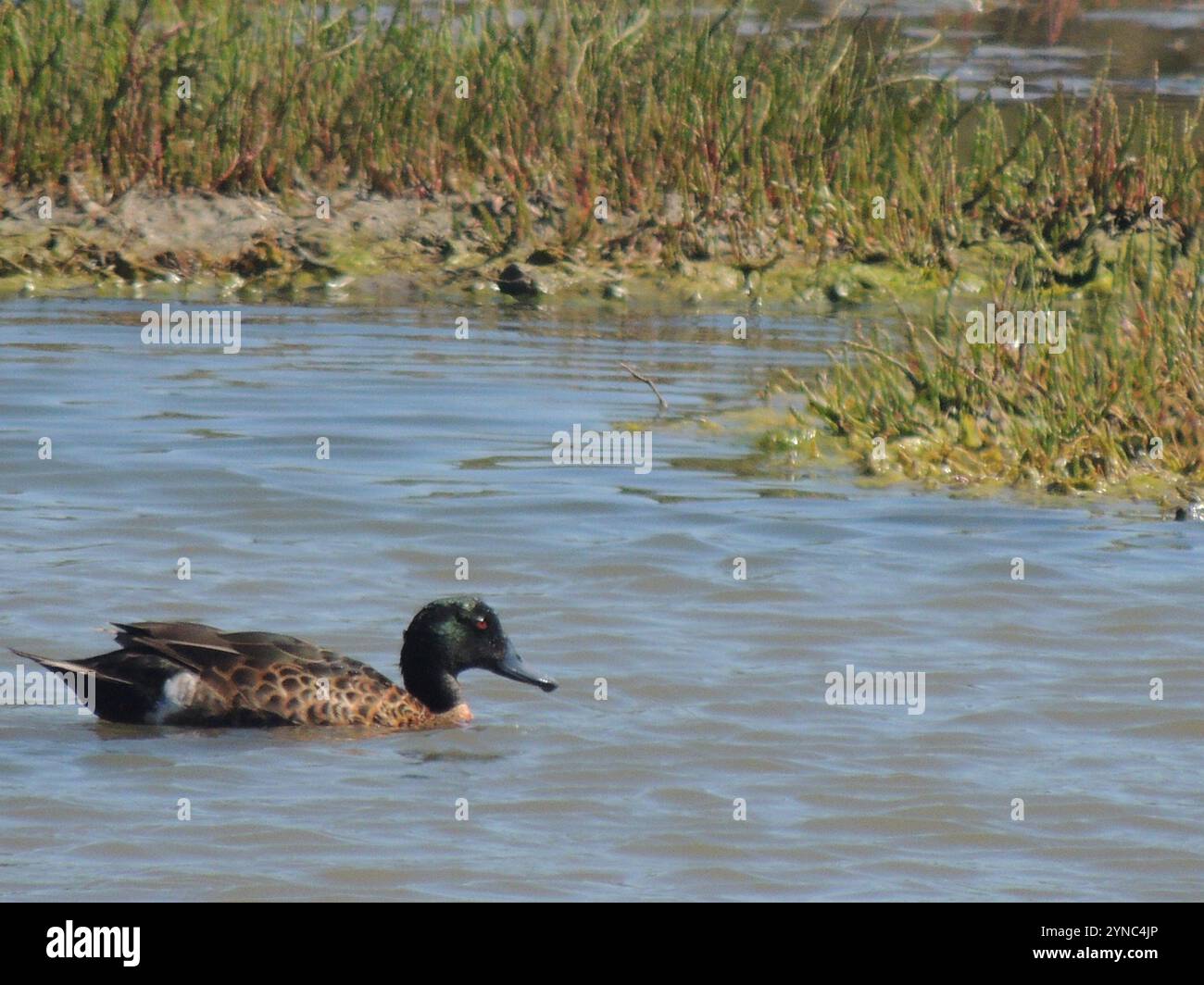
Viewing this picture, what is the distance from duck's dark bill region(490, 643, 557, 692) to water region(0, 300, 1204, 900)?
109 millimetres

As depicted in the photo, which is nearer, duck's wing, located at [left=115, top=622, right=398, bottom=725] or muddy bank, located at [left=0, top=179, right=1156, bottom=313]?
duck's wing, located at [left=115, top=622, right=398, bottom=725]

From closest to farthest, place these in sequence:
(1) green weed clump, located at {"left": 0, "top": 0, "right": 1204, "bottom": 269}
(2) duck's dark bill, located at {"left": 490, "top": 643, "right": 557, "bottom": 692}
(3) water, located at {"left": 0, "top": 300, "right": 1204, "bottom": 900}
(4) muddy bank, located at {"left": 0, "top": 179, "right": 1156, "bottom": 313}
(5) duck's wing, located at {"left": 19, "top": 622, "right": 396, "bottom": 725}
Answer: (3) water, located at {"left": 0, "top": 300, "right": 1204, "bottom": 900}, (5) duck's wing, located at {"left": 19, "top": 622, "right": 396, "bottom": 725}, (2) duck's dark bill, located at {"left": 490, "top": 643, "right": 557, "bottom": 692}, (4) muddy bank, located at {"left": 0, "top": 179, "right": 1156, "bottom": 313}, (1) green weed clump, located at {"left": 0, "top": 0, "right": 1204, "bottom": 269}

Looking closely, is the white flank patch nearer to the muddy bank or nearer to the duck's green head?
the duck's green head

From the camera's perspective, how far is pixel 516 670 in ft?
25.3

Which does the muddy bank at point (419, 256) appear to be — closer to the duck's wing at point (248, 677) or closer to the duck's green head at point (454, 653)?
the duck's green head at point (454, 653)

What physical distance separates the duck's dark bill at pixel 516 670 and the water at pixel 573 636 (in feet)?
0.36

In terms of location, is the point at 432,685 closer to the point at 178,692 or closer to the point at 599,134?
the point at 178,692

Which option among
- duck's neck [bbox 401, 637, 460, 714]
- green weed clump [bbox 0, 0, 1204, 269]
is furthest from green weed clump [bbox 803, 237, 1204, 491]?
green weed clump [bbox 0, 0, 1204, 269]

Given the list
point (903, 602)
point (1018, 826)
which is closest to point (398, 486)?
point (903, 602)

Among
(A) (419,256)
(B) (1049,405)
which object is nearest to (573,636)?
(B) (1049,405)

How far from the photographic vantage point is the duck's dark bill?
768cm

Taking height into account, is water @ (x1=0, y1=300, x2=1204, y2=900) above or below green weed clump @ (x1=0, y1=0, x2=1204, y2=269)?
below

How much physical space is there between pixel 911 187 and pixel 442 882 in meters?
11.2

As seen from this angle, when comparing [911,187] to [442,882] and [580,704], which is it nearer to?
[580,704]
